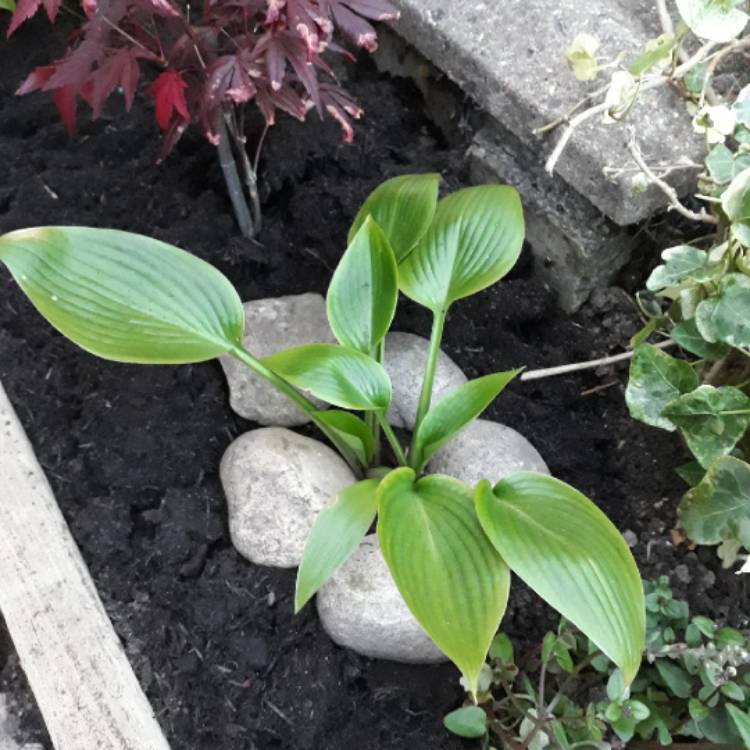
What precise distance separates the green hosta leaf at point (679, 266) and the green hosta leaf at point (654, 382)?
0.30 feet

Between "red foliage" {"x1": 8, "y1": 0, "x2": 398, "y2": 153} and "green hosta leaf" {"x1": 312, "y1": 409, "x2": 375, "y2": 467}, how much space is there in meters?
0.43

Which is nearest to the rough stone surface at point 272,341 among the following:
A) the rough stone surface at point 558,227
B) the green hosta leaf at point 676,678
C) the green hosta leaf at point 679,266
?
the rough stone surface at point 558,227

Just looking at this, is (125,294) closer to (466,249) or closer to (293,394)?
(293,394)

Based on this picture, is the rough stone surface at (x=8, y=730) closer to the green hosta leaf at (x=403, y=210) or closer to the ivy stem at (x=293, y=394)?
the ivy stem at (x=293, y=394)

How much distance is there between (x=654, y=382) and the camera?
1.17 meters

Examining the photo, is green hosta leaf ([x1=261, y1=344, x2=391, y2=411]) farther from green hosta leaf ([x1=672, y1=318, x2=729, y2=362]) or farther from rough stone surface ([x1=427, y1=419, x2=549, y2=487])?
green hosta leaf ([x1=672, y1=318, x2=729, y2=362])

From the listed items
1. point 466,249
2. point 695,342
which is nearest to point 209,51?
point 466,249

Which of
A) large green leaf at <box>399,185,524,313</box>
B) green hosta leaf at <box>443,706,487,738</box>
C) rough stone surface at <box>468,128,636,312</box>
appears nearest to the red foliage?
large green leaf at <box>399,185,524,313</box>

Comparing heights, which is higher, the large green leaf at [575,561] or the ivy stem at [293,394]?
the large green leaf at [575,561]

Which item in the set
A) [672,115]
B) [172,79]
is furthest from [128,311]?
[672,115]

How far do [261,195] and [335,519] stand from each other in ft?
2.49

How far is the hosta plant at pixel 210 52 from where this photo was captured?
1.13 metres

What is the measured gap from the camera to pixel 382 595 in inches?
45.1

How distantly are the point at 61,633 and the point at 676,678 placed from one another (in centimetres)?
78
